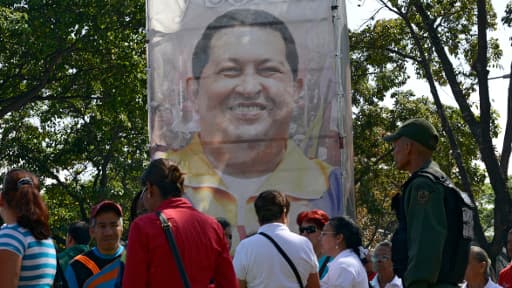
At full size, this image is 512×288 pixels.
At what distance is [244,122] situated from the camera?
11508mm

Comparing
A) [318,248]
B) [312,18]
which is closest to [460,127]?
[312,18]

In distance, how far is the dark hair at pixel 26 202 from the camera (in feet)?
18.5

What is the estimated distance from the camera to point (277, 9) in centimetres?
1171

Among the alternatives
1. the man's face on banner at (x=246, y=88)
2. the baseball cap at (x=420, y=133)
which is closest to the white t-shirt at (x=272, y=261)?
the baseball cap at (x=420, y=133)

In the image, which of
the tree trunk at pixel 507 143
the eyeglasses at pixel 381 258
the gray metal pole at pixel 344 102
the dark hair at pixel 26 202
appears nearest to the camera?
the dark hair at pixel 26 202

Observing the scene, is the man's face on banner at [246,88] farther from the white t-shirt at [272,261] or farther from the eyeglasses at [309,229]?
the white t-shirt at [272,261]

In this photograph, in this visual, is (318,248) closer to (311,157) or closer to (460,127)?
(311,157)

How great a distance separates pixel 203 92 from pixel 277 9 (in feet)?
4.22

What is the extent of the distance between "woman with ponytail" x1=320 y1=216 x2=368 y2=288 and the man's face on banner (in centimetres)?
369

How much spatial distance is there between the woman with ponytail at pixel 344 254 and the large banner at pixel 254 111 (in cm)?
319

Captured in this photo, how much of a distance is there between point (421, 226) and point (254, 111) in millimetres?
6182

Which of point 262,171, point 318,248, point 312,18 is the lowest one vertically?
point 318,248

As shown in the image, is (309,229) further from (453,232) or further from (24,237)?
(24,237)

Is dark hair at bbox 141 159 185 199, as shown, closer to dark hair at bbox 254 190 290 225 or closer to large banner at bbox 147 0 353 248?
dark hair at bbox 254 190 290 225
